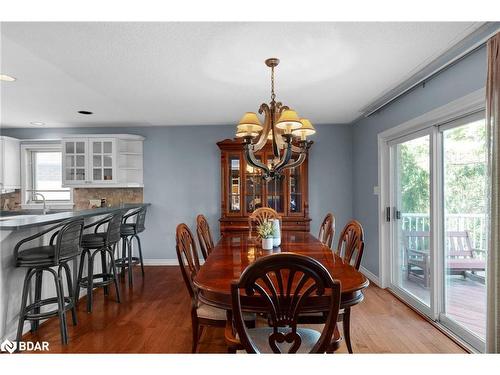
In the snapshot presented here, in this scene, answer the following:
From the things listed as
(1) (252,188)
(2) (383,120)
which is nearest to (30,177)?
(1) (252,188)

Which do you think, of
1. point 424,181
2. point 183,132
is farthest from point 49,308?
point 424,181

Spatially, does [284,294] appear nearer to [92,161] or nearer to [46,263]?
[46,263]

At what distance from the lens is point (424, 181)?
10.3 feet

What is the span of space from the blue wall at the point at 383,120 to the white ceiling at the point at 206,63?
0.75ft

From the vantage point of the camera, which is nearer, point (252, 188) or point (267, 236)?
point (267, 236)

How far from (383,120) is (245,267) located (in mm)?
2793

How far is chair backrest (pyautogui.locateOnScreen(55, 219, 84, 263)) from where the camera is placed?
2516mm

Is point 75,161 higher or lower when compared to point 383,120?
lower

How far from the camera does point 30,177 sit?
5.35 m

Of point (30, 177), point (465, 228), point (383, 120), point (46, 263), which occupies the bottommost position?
point (46, 263)

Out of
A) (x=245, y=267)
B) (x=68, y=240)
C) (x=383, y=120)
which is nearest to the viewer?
(x=245, y=267)

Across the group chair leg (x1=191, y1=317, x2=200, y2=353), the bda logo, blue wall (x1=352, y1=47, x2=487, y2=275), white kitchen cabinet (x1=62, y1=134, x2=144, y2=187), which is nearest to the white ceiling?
blue wall (x1=352, y1=47, x2=487, y2=275)

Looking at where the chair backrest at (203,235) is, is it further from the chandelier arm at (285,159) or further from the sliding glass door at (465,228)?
the sliding glass door at (465,228)
